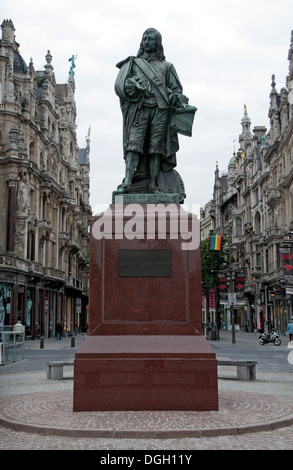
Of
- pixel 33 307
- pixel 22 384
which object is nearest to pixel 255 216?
pixel 33 307

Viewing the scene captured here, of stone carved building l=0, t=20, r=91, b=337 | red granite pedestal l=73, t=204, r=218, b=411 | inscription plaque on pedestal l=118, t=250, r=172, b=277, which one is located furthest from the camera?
stone carved building l=0, t=20, r=91, b=337

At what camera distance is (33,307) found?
134ft

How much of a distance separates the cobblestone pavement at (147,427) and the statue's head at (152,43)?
6.44 m

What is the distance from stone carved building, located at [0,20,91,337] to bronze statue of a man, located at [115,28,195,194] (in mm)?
26378

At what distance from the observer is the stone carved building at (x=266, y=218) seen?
43875 millimetres

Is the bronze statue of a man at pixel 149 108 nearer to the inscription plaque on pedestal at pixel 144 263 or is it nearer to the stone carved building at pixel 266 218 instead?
the inscription plaque on pedestal at pixel 144 263

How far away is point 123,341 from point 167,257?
1.48 meters

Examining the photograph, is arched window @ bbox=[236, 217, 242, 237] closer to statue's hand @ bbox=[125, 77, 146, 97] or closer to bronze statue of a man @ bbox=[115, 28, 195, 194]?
bronze statue of a man @ bbox=[115, 28, 195, 194]

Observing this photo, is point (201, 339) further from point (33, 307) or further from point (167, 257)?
point (33, 307)

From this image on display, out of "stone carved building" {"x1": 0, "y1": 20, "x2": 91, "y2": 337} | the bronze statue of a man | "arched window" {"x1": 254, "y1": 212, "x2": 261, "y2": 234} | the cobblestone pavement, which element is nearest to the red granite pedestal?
the cobblestone pavement

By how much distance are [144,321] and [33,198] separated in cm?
3562

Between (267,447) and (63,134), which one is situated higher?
(63,134)

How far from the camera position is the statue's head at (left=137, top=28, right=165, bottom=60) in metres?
9.59

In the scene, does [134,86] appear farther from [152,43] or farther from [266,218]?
[266,218]
